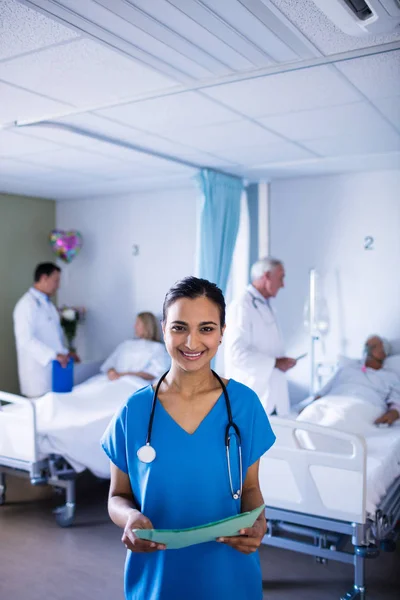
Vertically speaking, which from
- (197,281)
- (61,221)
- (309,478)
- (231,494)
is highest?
(61,221)

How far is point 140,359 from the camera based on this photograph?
5004 mm

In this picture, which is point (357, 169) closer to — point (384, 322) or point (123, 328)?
point (384, 322)

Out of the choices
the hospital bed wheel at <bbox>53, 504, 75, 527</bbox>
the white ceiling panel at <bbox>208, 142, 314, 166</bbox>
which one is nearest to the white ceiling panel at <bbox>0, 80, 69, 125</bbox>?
the white ceiling panel at <bbox>208, 142, 314, 166</bbox>

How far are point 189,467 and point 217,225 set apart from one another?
3234mm

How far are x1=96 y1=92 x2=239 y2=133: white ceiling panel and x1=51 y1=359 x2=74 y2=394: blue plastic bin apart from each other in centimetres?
A: 206

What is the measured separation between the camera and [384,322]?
4578 millimetres

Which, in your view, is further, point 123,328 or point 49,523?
point 123,328

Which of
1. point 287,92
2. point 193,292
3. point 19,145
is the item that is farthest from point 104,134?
point 193,292

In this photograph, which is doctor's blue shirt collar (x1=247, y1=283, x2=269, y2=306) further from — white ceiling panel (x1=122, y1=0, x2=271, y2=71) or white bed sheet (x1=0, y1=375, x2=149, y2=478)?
white ceiling panel (x1=122, y1=0, x2=271, y2=71)

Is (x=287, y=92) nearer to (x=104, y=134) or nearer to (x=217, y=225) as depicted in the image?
(x=104, y=134)

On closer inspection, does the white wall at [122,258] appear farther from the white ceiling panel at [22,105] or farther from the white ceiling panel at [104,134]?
the white ceiling panel at [22,105]

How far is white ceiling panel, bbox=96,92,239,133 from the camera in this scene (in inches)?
110

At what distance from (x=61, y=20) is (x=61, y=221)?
14.6ft

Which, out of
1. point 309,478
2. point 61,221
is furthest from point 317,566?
point 61,221
